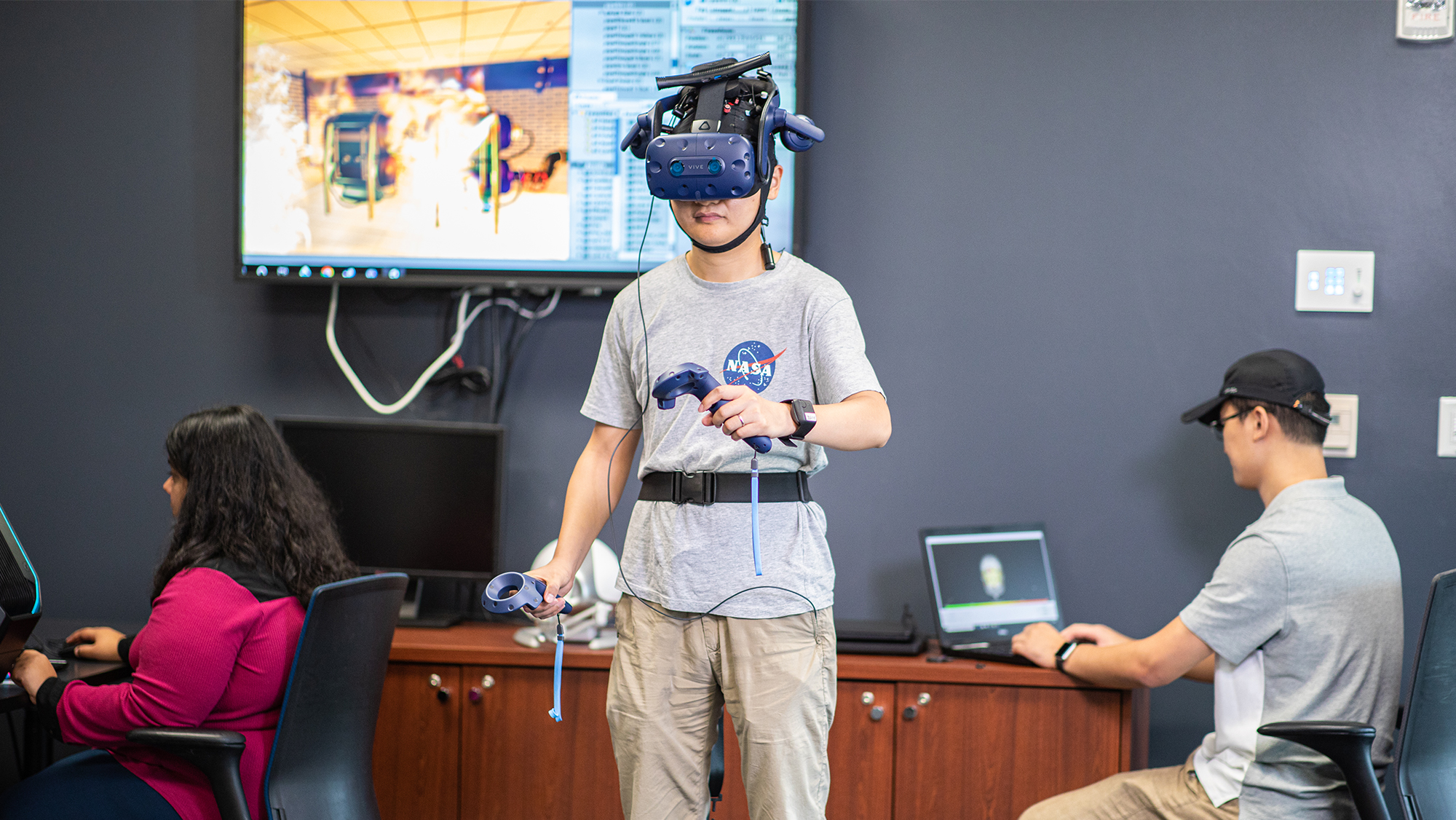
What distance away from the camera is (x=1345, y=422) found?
2395mm

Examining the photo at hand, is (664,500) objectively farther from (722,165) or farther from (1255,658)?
(1255,658)

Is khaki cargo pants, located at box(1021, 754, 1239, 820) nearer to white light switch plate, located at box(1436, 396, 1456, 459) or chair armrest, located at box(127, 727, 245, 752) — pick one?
white light switch plate, located at box(1436, 396, 1456, 459)

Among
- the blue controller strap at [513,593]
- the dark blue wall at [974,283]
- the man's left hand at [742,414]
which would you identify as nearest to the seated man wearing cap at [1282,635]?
the dark blue wall at [974,283]

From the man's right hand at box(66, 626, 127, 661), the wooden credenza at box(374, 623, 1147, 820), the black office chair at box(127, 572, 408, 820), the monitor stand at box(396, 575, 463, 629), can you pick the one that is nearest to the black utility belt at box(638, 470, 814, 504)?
the black office chair at box(127, 572, 408, 820)

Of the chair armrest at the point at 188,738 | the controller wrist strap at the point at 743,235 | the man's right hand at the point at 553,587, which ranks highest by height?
the controller wrist strap at the point at 743,235

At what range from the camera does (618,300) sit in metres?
1.61

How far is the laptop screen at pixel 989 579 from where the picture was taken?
2.29 meters

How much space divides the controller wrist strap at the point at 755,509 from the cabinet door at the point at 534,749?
0.85 meters

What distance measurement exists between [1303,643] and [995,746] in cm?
64

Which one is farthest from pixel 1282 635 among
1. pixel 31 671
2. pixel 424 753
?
pixel 31 671

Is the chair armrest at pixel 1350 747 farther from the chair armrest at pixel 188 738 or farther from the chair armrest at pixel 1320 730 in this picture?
the chair armrest at pixel 188 738

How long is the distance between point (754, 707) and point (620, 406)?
494 mm

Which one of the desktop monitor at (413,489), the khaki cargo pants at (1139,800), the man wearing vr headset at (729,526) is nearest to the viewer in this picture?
the man wearing vr headset at (729,526)

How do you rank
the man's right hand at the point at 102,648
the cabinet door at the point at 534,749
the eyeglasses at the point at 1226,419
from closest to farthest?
the eyeglasses at the point at 1226,419 → the man's right hand at the point at 102,648 → the cabinet door at the point at 534,749
